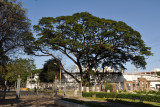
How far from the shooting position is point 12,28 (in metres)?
16.5

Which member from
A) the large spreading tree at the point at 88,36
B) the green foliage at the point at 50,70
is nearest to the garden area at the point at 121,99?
the large spreading tree at the point at 88,36

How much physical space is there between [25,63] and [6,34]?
4472 cm

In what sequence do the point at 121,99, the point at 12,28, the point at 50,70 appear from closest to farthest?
the point at 12,28
the point at 121,99
the point at 50,70

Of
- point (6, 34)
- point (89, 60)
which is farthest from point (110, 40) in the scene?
point (6, 34)

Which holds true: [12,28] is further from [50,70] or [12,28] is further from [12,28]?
[50,70]

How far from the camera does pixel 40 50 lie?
109ft

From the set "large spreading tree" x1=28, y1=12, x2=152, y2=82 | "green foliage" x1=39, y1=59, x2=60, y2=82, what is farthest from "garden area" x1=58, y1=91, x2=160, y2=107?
"green foliage" x1=39, y1=59, x2=60, y2=82

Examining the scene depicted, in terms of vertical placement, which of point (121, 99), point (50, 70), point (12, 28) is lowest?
point (121, 99)

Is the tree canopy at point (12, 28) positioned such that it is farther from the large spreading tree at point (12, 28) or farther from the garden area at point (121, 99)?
the garden area at point (121, 99)

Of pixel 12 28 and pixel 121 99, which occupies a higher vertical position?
pixel 12 28

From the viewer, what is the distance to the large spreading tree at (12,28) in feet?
53.1

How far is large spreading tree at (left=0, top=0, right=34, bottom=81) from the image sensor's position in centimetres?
1619

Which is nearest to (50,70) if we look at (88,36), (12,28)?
(88,36)

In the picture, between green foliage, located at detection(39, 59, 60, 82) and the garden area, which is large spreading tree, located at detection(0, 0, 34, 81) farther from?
green foliage, located at detection(39, 59, 60, 82)
